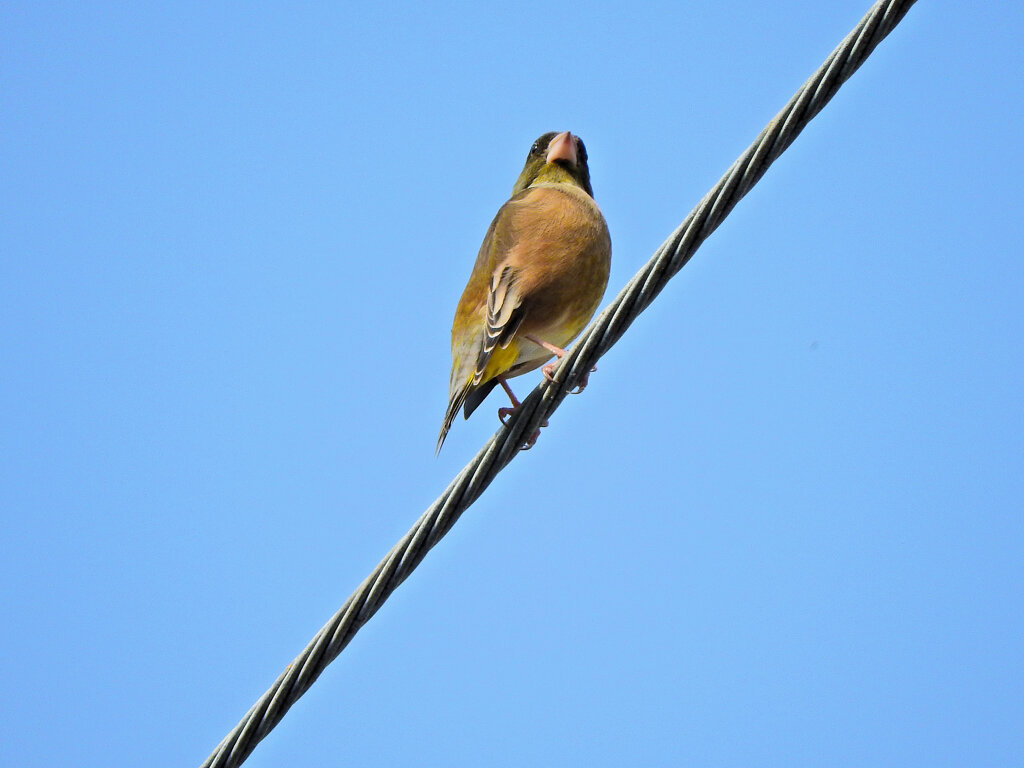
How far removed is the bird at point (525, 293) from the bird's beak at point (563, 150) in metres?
0.86

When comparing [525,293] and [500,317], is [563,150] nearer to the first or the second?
[525,293]

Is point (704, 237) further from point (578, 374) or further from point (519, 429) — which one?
point (519, 429)

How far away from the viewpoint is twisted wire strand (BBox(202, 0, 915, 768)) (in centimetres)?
347

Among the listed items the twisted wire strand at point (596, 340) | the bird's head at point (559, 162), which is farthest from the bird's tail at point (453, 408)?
the bird's head at point (559, 162)

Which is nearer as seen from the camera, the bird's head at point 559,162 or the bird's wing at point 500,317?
the bird's wing at point 500,317

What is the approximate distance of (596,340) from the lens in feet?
12.7

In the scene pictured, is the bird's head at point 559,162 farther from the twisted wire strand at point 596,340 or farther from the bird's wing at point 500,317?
the twisted wire strand at point 596,340

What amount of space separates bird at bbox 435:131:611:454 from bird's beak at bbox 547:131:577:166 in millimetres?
856

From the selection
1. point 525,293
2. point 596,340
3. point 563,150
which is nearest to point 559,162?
point 563,150

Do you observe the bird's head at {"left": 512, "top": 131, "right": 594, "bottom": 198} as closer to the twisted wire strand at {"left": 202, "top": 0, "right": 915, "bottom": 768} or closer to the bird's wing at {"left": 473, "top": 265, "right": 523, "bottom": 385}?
the bird's wing at {"left": 473, "top": 265, "right": 523, "bottom": 385}

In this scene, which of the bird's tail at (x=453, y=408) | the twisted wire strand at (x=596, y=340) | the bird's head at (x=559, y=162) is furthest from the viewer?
the bird's head at (x=559, y=162)

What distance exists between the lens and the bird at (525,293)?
5352mm

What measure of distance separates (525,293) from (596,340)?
5.03 ft

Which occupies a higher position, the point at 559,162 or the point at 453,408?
the point at 559,162
